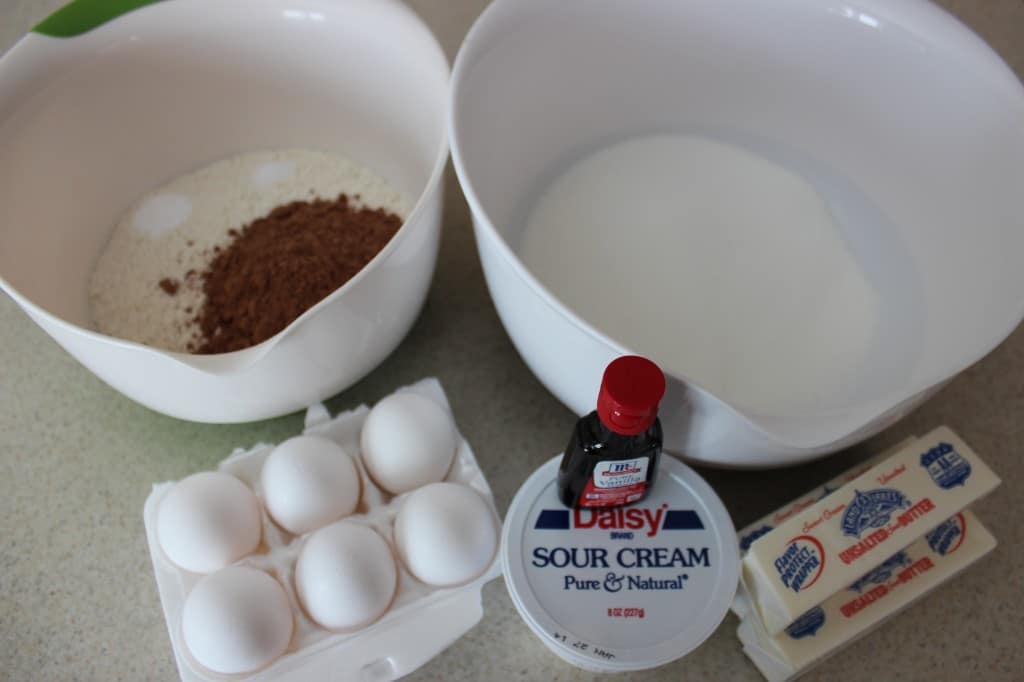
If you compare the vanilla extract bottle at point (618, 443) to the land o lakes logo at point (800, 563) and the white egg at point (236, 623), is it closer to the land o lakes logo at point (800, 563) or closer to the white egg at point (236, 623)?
the land o lakes logo at point (800, 563)

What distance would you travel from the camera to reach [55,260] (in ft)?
2.76

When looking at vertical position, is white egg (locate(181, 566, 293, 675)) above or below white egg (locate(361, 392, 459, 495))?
below

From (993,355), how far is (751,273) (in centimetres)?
28

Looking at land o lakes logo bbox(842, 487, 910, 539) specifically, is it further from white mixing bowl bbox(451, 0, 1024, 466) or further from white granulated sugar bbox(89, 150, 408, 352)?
white granulated sugar bbox(89, 150, 408, 352)

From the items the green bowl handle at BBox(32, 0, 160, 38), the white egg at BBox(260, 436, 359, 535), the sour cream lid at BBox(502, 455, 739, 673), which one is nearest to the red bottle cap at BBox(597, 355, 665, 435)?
the sour cream lid at BBox(502, 455, 739, 673)

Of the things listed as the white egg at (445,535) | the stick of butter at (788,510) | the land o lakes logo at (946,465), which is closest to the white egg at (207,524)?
the white egg at (445,535)

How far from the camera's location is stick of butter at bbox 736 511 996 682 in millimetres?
660

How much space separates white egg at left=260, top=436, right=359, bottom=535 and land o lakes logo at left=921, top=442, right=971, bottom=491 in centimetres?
→ 49

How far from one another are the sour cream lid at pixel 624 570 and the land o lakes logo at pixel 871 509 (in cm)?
9

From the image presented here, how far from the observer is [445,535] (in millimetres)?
664

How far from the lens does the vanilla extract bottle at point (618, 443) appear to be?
56 centimetres

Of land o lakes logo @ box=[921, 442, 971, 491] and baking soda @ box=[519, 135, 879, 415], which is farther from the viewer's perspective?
baking soda @ box=[519, 135, 879, 415]

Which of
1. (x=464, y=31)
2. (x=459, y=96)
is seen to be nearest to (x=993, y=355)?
(x=459, y=96)

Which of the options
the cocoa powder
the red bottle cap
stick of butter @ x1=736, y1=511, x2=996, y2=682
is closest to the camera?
the red bottle cap
